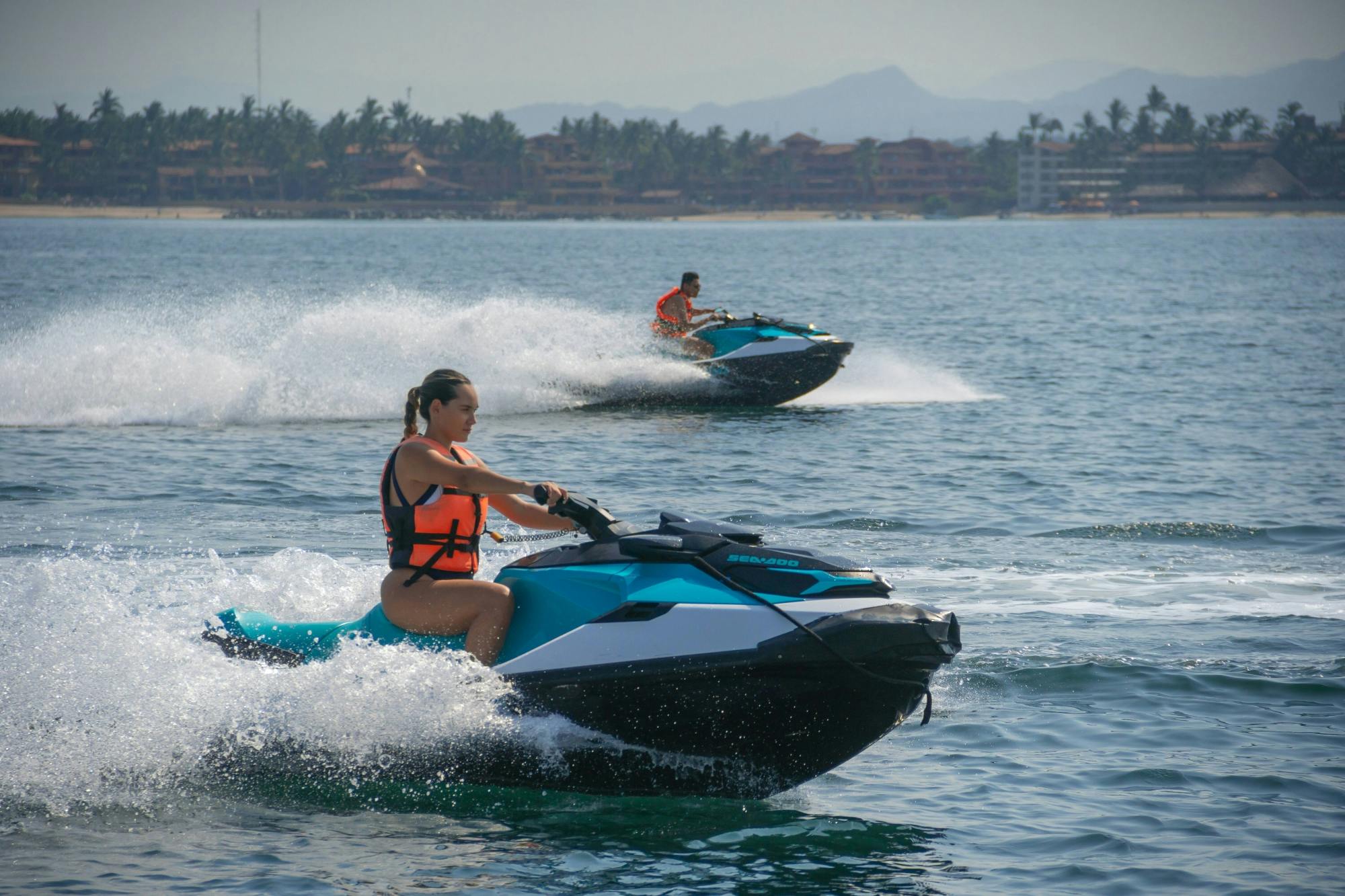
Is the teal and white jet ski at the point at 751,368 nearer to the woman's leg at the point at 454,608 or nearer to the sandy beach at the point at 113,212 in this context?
the woman's leg at the point at 454,608

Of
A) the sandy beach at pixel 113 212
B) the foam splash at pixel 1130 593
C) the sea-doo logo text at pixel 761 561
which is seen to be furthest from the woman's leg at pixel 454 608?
the sandy beach at pixel 113 212

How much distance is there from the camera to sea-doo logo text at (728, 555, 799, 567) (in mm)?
5883

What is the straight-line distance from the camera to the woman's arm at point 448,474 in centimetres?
567

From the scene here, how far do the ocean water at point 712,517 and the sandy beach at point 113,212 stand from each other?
520 ft

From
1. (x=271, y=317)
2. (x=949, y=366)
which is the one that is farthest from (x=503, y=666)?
(x=271, y=317)

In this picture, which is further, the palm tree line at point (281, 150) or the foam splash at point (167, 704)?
the palm tree line at point (281, 150)

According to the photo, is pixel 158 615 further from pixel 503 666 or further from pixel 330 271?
pixel 330 271

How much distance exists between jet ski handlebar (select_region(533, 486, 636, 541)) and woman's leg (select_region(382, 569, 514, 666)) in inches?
→ 16.6

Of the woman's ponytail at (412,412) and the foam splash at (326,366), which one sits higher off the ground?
the woman's ponytail at (412,412)

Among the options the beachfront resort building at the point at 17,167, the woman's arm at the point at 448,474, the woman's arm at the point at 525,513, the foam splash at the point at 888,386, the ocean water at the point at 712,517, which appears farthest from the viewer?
the beachfront resort building at the point at 17,167

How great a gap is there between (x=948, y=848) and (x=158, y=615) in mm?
3645

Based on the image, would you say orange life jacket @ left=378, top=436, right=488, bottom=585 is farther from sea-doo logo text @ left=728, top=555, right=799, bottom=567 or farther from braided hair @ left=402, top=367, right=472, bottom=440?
sea-doo logo text @ left=728, top=555, right=799, bottom=567

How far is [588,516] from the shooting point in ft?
18.9

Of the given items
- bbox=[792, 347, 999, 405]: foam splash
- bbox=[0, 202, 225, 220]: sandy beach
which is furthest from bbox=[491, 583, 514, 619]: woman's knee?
bbox=[0, 202, 225, 220]: sandy beach
